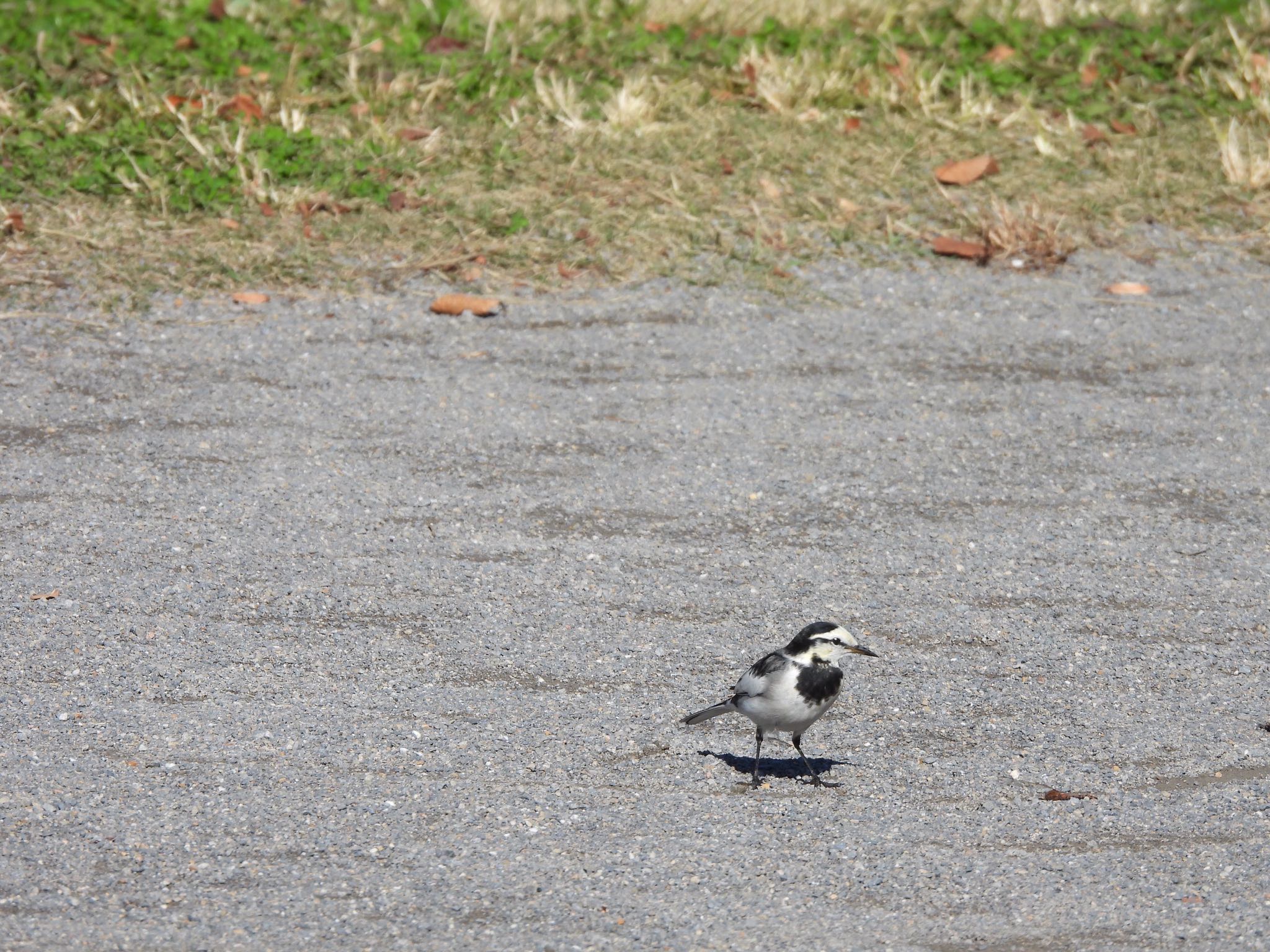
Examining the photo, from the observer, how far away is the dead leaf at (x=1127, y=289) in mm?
9664

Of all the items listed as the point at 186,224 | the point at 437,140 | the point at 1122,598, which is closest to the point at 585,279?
the point at 437,140

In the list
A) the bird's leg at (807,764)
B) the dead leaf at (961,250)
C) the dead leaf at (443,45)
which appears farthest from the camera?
the dead leaf at (443,45)

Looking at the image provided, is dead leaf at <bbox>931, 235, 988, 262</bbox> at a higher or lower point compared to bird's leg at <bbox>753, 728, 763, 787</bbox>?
higher

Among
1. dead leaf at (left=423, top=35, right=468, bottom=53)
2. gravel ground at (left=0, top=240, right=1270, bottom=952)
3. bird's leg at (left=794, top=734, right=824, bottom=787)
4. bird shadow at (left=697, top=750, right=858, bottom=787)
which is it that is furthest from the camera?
dead leaf at (left=423, top=35, right=468, bottom=53)

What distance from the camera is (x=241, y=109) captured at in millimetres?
10664

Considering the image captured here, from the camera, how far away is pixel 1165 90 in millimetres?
11977

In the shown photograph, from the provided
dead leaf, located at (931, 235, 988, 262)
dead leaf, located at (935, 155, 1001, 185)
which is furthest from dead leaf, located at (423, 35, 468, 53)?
dead leaf, located at (931, 235, 988, 262)

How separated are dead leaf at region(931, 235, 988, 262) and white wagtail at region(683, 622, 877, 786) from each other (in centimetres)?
521

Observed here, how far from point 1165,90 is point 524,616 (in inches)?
320

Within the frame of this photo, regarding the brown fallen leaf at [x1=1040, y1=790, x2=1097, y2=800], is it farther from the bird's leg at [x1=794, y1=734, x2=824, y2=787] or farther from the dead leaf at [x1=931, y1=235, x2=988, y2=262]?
the dead leaf at [x1=931, y1=235, x2=988, y2=262]

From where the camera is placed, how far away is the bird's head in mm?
5148

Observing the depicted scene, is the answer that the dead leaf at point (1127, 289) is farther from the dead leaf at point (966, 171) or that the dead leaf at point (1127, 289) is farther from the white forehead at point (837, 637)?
the white forehead at point (837, 637)

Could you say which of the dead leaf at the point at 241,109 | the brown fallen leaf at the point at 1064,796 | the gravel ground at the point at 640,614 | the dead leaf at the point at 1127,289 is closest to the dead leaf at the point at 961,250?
the gravel ground at the point at 640,614

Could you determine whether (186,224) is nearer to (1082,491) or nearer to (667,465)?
(667,465)
